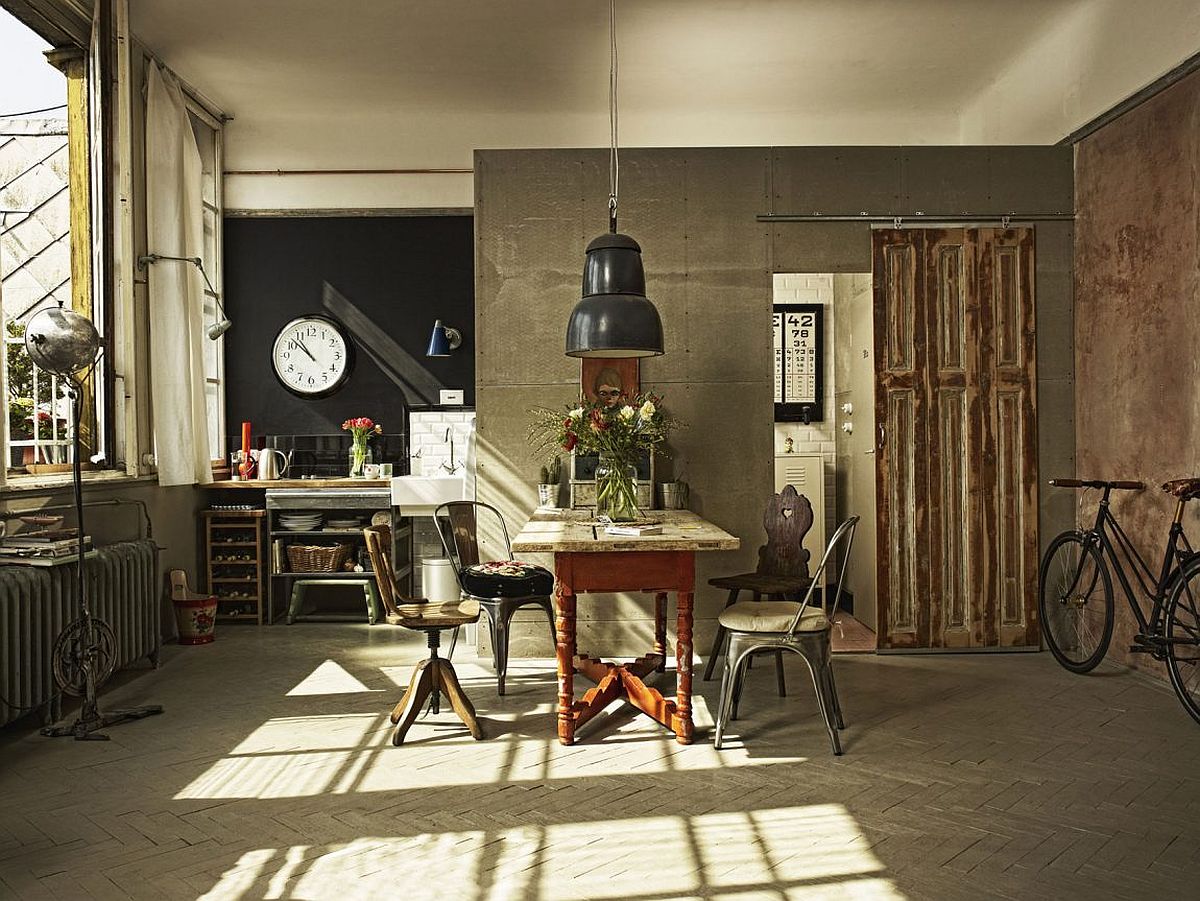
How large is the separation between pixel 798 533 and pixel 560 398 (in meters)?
1.78

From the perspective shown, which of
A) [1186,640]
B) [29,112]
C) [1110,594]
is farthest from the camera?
[29,112]

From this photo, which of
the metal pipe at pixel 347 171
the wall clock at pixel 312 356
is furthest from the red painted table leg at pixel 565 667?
the metal pipe at pixel 347 171

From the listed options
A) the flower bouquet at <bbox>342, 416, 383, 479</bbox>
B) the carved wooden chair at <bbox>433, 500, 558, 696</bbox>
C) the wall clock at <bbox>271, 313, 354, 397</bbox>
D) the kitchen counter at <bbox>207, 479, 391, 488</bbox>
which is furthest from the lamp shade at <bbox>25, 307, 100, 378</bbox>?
the wall clock at <bbox>271, 313, 354, 397</bbox>

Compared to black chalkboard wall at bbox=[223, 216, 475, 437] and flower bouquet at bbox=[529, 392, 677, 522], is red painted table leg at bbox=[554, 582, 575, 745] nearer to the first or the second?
flower bouquet at bbox=[529, 392, 677, 522]

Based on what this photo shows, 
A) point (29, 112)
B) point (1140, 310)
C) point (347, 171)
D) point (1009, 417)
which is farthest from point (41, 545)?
point (1140, 310)

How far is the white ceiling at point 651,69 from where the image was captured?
6406mm

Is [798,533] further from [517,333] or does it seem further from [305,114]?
[305,114]

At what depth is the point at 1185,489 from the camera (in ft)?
16.5

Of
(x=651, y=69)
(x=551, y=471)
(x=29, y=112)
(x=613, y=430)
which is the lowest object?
(x=551, y=471)

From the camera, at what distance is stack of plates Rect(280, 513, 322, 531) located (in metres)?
7.80

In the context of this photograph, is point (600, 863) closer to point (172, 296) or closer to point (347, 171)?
point (172, 296)

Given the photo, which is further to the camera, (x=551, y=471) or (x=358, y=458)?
(x=358, y=458)

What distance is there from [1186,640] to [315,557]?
18.8 ft

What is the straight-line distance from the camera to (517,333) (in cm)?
661
